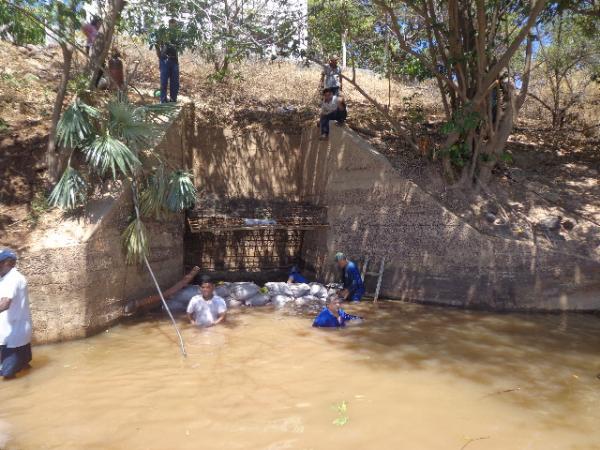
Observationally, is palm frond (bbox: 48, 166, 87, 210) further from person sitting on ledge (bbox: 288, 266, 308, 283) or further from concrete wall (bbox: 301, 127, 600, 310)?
concrete wall (bbox: 301, 127, 600, 310)

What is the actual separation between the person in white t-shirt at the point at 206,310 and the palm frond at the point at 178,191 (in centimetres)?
152

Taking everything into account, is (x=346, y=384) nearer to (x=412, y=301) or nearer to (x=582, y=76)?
(x=412, y=301)

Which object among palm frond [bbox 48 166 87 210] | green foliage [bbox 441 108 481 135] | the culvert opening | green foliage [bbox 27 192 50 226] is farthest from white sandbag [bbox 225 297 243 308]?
green foliage [bbox 441 108 481 135]

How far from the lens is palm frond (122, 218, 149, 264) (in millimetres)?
7406

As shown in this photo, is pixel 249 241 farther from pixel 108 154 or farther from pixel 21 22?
pixel 21 22

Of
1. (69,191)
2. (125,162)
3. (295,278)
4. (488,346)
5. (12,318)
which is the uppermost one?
(125,162)

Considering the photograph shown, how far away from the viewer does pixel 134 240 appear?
7.39 meters

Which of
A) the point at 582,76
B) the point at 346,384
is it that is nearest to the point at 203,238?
the point at 346,384

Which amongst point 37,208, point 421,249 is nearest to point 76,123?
point 37,208

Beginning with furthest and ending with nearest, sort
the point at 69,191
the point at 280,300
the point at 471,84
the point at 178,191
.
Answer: the point at 471,84 < the point at 280,300 < the point at 178,191 < the point at 69,191

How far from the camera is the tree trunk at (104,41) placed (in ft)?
24.1

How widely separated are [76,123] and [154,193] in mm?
1554

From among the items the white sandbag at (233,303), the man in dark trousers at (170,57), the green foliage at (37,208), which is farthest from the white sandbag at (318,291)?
the man in dark trousers at (170,57)

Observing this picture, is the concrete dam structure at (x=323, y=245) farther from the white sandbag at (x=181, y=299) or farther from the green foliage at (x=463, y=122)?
the green foliage at (x=463, y=122)
